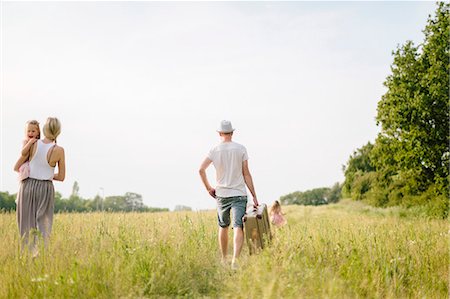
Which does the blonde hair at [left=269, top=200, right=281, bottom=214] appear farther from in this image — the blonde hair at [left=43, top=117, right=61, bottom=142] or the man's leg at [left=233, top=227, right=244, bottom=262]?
the blonde hair at [left=43, top=117, right=61, bottom=142]

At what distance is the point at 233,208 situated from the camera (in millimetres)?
8461

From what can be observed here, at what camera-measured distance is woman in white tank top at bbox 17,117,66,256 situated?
8266 millimetres

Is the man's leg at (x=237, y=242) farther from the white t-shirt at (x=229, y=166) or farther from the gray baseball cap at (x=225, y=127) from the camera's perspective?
the gray baseball cap at (x=225, y=127)

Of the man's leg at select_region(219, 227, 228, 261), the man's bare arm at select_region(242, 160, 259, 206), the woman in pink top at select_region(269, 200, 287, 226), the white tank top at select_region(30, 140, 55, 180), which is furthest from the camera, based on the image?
the woman in pink top at select_region(269, 200, 287, 226)

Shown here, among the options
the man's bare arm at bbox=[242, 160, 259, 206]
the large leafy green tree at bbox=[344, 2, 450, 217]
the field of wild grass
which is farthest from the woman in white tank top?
the large leafy green tree at bbox=[344, 2, 450, 217]

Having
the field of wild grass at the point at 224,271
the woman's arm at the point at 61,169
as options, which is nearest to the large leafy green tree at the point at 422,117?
the field of wild grass at the point at 224,271

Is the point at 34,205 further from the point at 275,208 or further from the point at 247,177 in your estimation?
the point at 275,208

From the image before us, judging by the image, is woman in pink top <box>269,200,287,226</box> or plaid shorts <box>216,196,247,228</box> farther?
woman in pink top <box>269,200,287,226</box>

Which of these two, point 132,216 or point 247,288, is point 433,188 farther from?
point 247,288

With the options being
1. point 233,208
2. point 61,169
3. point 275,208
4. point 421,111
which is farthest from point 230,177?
point 421,111

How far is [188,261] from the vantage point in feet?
25.2

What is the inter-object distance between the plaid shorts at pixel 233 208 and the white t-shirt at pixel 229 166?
0.08 meters

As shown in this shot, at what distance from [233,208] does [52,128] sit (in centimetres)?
322

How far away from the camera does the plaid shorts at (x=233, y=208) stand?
8438 millimetres
